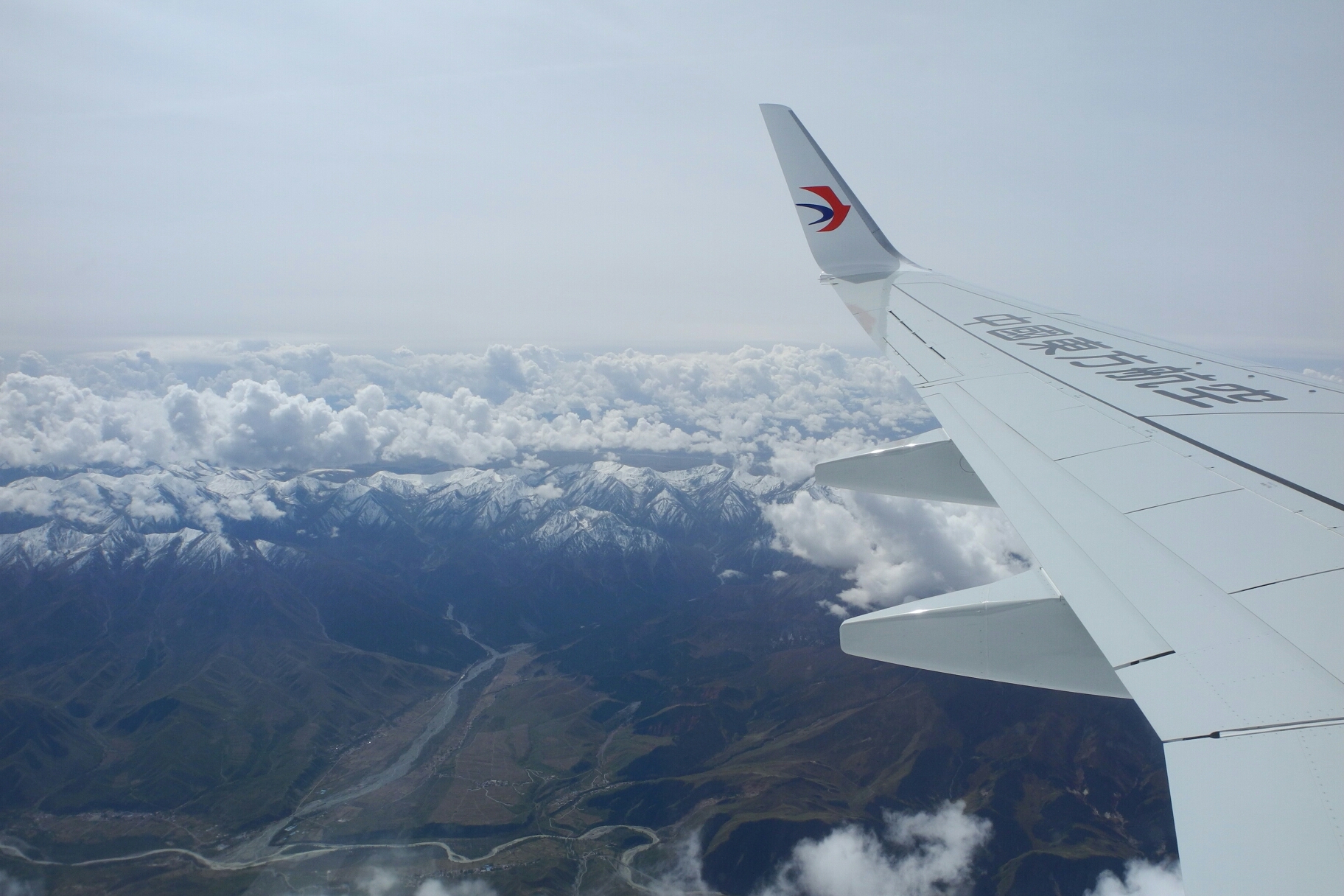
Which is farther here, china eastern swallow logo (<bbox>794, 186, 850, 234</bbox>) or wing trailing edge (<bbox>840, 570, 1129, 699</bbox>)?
china eastern swallow logo (<bbox>794, 186, 850, 234</bbox>)

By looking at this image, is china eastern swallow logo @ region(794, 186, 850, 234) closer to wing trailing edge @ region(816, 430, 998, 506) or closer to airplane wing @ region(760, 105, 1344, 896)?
airplane wing @ region(760, 105, 1344, 896)

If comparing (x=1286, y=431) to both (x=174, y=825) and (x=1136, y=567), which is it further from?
(x=174, y=825)

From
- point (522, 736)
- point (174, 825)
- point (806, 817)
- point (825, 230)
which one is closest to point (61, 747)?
point (174, 825)

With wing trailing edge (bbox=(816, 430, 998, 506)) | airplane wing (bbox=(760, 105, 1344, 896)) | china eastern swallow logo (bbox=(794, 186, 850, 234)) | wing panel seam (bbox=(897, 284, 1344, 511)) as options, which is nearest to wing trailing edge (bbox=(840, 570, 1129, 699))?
airplane wing (bbox=(760, 105, 1344, 896))

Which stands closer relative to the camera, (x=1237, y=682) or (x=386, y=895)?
(x=1237, y=682)

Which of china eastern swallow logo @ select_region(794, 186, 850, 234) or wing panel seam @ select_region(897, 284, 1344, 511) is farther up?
china eastern swallow logo @ select_region(794, 186, 850, 234)

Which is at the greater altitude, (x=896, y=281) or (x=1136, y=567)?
(x=896, y=281)

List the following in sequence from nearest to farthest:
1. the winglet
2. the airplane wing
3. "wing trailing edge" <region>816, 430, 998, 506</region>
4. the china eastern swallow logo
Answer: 1. the airplane wing
2. "wing trailing edge" <region>816, 430, 998, 506</region>
3. the winglet
4. the china eastern swallow logo

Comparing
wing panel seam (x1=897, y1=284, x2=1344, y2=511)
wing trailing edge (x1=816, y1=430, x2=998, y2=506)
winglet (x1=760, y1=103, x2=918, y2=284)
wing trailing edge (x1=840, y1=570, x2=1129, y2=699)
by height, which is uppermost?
winglet (x1=760, y1=103, x2=918, y2=284)

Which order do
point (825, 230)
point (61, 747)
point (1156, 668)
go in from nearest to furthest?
point (1156, 668) < point (825, 230) < point (61, 747)

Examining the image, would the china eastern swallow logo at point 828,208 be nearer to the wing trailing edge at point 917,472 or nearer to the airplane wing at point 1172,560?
the airplane wing at point 1172,560
